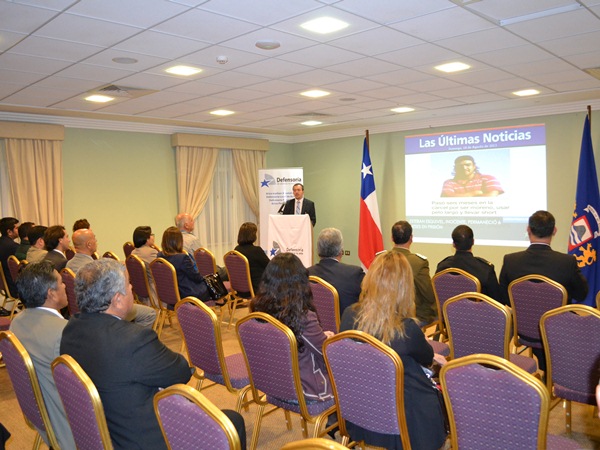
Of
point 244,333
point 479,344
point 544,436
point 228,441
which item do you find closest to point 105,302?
point 244,333

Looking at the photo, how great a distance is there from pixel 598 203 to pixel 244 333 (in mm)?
6349

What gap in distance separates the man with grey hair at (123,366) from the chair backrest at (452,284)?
2.50 meters

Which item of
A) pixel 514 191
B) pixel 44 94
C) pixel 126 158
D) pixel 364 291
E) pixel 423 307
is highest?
pixel 44 94

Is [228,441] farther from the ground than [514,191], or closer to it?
closer to it

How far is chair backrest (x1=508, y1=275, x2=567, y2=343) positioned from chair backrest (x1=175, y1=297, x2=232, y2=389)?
2157mm

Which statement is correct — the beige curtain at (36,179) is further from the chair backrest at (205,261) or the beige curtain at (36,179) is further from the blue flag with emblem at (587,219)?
the blue flag with emblem at (587,219)

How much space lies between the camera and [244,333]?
2.85 metres

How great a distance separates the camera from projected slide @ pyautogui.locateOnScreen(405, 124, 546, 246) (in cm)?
827

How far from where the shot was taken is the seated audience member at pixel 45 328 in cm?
249

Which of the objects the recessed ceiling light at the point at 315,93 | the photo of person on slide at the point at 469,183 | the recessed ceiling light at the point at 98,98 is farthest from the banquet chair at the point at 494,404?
the photo of person on slide at the point at 469,183

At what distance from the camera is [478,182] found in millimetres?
8758

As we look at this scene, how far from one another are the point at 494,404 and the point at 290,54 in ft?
11.7

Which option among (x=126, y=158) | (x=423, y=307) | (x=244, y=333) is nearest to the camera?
(x=244, y=333)

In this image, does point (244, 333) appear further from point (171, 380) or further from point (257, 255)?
point (257, 255)
